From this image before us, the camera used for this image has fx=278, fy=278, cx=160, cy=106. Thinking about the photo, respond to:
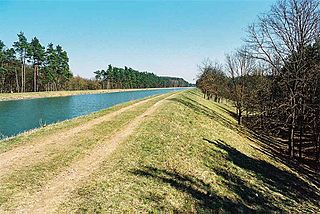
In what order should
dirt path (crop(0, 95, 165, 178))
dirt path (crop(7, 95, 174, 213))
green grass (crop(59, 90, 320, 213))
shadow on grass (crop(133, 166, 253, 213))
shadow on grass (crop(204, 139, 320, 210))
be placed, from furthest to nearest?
1. shadow on grass (crop(204, 139, 320, 210))
2. dirt path (crop(0, 95, 165, 178))
3. shadow on grass (crop(133, 166, 253, 213))
4. green grass (crop(59, 90, 320, 213))
5. dirt path (crop(7, 95, 174, 213))

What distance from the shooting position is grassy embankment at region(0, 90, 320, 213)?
9242 mm

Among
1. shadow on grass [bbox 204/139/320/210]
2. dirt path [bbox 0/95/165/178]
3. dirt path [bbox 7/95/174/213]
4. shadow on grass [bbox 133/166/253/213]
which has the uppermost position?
dirt path [bbox 0/95/165/178]

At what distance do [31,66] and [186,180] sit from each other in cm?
9346

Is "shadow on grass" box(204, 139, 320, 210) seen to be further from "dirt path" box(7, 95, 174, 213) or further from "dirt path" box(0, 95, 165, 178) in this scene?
"dirt path" box(0, 95, 165, 178)

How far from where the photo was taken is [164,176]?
1159cm

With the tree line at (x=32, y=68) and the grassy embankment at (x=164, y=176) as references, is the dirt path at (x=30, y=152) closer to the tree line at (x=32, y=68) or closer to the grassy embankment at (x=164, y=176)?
the grassy embankment at (x=164, y=176)

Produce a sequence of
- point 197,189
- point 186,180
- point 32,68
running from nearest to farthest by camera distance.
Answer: point 197,189 < point 186,180 < point 32,68

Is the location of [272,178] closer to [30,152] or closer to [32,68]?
[30,152]

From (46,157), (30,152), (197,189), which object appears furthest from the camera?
(30,152)

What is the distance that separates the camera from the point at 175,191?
10.6m

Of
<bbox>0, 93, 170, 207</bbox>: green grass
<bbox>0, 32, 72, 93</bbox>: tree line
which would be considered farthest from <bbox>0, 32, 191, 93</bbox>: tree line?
<bbox>0, 93, 170, 207</bbox>: green grass

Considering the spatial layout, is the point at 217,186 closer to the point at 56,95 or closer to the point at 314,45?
the point at 314,45

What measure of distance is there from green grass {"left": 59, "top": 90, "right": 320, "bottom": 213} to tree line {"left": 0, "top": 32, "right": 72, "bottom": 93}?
72.5 m

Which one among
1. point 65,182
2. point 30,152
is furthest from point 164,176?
point 30,152
